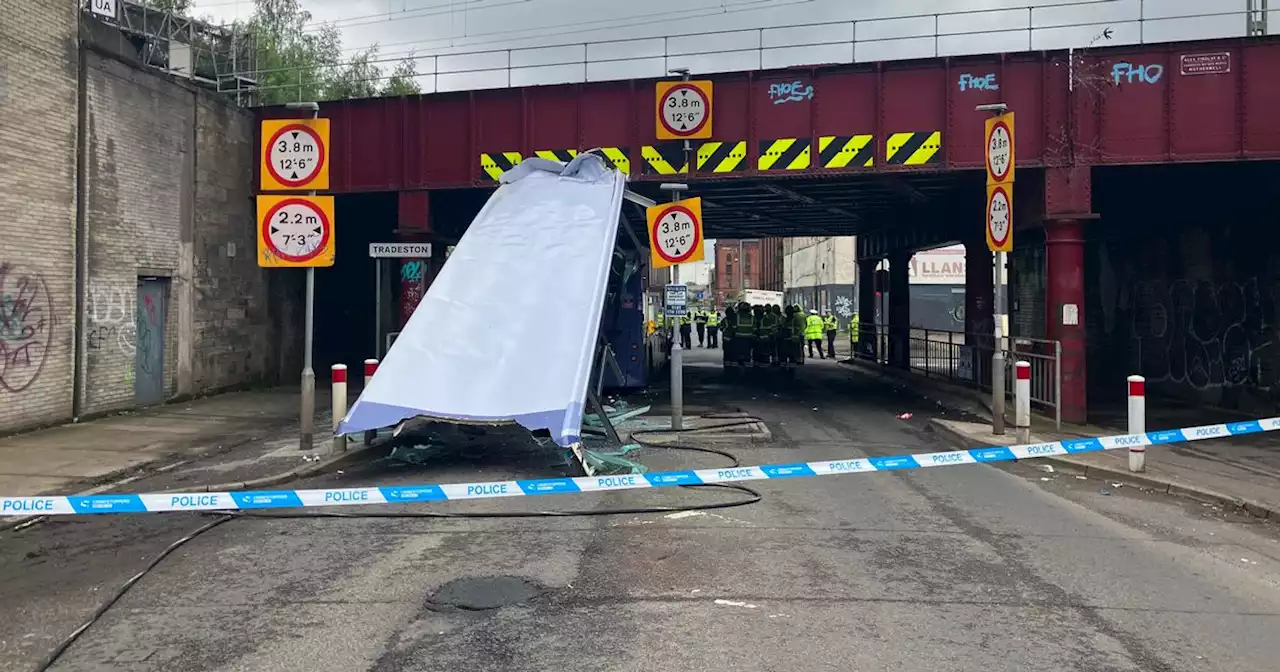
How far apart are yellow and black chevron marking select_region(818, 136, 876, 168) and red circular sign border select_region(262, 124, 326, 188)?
8.92 m

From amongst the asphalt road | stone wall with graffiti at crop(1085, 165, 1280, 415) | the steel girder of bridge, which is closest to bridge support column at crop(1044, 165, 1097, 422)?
the steel girder of bridge

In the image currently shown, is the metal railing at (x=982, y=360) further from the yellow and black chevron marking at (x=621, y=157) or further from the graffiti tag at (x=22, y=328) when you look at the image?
the graffiti tag at (x=22, y=328)

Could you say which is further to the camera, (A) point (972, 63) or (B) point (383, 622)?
(A) point (972, 63)

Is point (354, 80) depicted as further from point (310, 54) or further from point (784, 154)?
point (784, 154)

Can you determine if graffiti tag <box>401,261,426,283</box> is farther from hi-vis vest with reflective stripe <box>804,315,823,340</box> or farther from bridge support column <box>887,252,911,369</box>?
hi-vis vest with reflective stripe <box>804,315,823,340</box>

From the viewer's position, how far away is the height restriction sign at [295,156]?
10820 mm

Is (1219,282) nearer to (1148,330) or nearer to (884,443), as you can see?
(1148,330)

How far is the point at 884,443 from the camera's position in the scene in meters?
12.6

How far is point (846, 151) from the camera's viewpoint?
16078mm

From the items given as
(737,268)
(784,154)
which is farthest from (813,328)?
(737,268)

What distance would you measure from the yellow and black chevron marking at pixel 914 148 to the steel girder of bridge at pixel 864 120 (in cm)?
2

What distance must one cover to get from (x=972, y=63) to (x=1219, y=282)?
6330 mm

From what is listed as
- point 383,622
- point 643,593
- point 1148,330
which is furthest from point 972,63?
point 383,622

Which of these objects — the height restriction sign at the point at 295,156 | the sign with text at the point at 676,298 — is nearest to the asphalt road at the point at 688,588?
the height restriction sign at the point at 295,156
